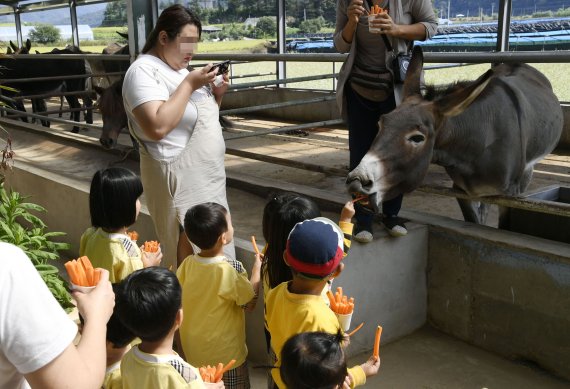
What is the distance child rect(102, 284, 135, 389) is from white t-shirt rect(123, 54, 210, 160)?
817 mm

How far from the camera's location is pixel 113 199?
8.33 feet

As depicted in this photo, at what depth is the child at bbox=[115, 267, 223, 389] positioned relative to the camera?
5.52ft

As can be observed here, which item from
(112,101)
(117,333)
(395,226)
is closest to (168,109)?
(117,333)

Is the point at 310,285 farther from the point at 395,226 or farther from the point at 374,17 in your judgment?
the point at 374,17

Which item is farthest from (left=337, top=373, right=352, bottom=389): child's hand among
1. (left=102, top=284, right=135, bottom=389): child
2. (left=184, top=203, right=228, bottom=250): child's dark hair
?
(left=184, top=203, right=228, bottom=250): child's dark hair

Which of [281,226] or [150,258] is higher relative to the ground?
[281,226]

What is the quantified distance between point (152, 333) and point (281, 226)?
2.16ft

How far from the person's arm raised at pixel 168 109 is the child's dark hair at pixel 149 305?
2.83 feet

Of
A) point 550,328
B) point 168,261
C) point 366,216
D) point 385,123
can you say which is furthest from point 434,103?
point 168,261

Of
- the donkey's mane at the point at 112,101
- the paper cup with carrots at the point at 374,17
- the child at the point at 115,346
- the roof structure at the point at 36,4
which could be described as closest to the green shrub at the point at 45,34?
the roof structure at the point at 36,4

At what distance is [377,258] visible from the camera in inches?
125

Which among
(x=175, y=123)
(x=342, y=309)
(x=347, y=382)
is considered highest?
(x=175, y=123)

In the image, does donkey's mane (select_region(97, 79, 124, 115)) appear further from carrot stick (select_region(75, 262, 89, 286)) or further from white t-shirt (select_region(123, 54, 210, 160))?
carrot stick (select_region(75, 262, 89, 286))

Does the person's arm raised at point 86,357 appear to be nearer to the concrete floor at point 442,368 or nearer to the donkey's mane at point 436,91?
the concrete floor at point 442,368
